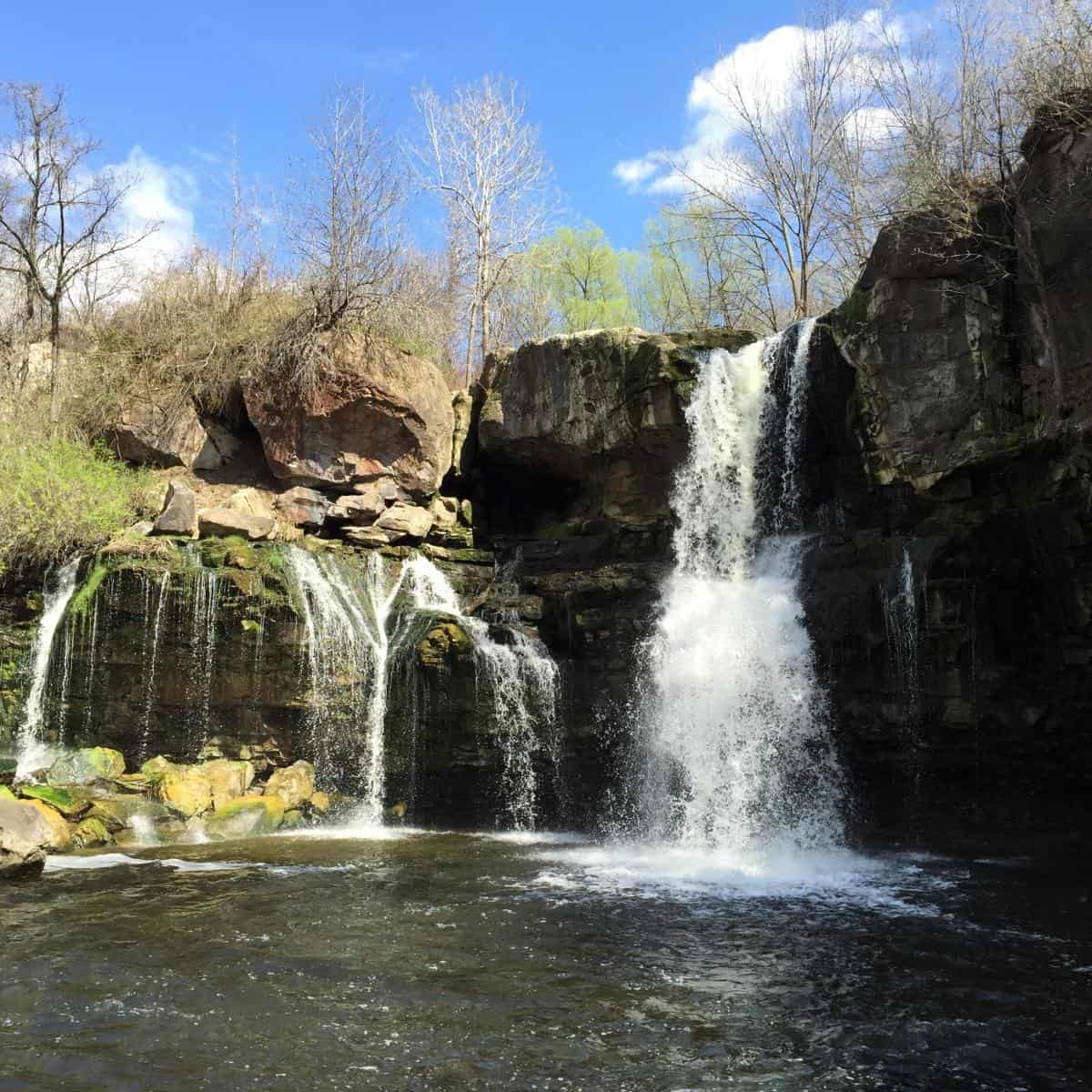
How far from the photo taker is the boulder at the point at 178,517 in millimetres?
16922

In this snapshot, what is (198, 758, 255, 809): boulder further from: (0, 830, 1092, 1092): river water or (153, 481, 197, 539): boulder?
(153, 481, 197, 539): boulder

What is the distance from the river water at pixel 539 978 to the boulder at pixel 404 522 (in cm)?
856

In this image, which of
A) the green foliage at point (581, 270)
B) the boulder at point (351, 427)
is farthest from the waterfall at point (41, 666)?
the green foliage at point (581, 270)

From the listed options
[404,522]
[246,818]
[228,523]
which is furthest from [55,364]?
[246,818]

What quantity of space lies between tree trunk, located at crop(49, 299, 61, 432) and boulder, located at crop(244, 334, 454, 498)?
389 centimetres

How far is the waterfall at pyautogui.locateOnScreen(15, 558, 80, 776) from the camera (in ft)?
47.8

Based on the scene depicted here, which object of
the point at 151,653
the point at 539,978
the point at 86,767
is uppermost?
the point at 151,653

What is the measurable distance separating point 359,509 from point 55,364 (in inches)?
312

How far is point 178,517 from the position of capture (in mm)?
16969

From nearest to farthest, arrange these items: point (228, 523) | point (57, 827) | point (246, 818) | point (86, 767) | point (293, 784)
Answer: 1. point (57, 827)
2. point (246, 818)
3. point (86, 767)
4. point (293, 784)
5. point (228, 523)

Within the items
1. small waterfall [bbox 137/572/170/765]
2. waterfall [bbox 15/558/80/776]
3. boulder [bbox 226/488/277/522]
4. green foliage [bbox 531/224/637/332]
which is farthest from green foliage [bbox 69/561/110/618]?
green foliage [bbox 531/224/637/332]

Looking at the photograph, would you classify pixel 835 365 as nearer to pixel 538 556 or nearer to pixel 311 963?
pixel 538 556

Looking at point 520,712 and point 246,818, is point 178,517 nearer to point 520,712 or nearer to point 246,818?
point 246,818

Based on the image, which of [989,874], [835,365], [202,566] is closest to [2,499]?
[202,566]
